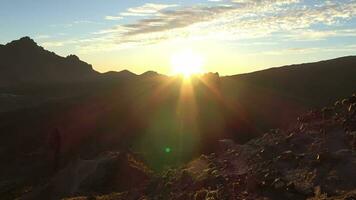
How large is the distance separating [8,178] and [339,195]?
46.5 meters

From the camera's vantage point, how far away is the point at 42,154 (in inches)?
2456

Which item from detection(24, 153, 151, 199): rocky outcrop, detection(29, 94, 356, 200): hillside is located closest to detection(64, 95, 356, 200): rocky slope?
detection(29, 94, 356, 200): hillside

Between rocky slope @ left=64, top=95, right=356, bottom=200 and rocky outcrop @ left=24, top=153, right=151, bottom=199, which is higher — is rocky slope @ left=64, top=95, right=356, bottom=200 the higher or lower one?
the higher one

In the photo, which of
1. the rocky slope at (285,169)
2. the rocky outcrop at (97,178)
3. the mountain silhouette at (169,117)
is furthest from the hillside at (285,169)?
the mountain silhouette at (169,117)

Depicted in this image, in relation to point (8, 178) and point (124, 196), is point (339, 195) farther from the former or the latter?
point (8, 178)

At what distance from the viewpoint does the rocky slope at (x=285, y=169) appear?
15.2 metres

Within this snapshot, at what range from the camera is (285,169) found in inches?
675

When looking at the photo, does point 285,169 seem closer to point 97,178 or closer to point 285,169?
point 285,169

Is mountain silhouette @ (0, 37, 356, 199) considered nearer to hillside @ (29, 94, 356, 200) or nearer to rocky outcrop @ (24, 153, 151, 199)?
rocky outcrop @ (24, 153, 151, 199)

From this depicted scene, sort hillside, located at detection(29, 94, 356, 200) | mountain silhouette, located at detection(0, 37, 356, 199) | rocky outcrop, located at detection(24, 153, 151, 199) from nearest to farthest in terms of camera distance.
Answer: hillside, located at detection(29, 94, 356, 200)
rocky outcrop, located at detection(24, 153, 151, 199)
mountain silhouette, located at detection(0, 37, 356, 199)

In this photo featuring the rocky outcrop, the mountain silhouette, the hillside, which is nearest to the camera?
the hillside

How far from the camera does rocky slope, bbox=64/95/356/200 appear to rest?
15203 millimetres

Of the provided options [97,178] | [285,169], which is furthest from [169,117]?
[285,169]

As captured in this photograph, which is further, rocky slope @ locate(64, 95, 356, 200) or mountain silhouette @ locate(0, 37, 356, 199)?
mountain silhouette @ locate(0, 37, 356, 199)
